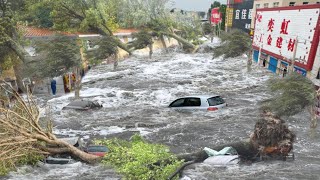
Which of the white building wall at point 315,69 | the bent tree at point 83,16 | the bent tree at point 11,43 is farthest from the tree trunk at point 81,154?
the bent tree at point 83,16

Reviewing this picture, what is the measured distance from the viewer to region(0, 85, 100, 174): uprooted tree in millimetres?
8906

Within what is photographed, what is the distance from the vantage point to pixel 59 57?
750 inches

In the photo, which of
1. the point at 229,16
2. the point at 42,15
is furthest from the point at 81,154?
the point at 229,16

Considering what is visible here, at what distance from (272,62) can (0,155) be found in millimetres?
20255

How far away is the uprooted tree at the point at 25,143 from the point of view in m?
8.91

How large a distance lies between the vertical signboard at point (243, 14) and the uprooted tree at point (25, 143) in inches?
1629

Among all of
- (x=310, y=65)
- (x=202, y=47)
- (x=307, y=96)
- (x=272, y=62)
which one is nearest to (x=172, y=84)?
(x=272, y=62)

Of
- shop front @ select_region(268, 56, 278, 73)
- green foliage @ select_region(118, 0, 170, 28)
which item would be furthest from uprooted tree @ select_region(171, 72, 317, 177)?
green foliage @ select_region(118, 0, 170, 28)

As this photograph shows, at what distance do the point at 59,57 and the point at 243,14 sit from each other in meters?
36.7

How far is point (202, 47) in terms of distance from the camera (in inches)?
1747

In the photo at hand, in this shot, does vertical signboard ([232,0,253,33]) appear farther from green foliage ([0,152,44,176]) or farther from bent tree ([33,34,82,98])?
green foliage ([0,152,44,176])

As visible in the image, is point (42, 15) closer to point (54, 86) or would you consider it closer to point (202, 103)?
point (54, 86)

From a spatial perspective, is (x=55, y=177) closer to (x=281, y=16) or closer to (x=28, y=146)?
(x=28, y=146)

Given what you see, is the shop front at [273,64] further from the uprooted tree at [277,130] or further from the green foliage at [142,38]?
the green foliage at [142,38]
